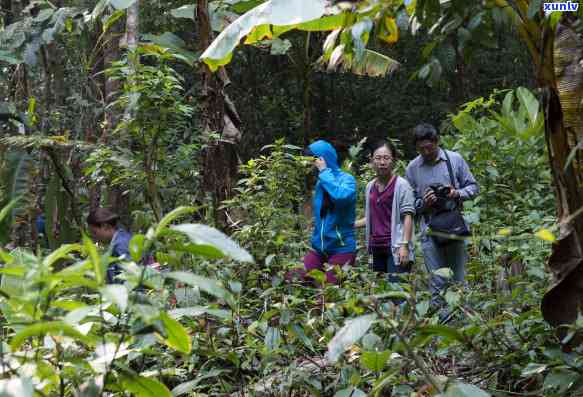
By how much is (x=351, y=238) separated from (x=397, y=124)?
12.8 meters

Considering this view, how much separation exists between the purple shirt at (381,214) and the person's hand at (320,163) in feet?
1.33

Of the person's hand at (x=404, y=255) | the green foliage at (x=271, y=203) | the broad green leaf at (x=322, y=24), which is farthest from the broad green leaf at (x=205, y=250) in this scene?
the person's hand at (x=404, y=255)

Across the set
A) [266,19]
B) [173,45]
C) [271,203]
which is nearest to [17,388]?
[266,19]

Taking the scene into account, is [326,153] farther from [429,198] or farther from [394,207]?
[429,198]

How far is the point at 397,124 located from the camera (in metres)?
18.4

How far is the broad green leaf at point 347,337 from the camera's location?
8.09ft

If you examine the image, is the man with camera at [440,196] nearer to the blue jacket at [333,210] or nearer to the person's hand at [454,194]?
the person's hand at [454,194]

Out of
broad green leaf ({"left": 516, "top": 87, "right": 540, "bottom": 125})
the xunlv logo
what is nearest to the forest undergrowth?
the xunlv logo

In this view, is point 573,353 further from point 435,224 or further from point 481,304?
point 435,224

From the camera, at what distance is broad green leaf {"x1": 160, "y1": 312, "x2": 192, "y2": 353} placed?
6.77 feet

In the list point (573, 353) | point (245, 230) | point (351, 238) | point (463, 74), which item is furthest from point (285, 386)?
point (463, 74)

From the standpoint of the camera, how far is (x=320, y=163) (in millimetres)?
5898

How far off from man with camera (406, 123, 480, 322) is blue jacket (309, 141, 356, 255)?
508mm

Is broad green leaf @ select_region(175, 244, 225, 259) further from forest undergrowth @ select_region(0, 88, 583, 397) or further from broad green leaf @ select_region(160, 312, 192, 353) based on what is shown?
broad green leaf @ select_region(160, 312, 192, 353)
